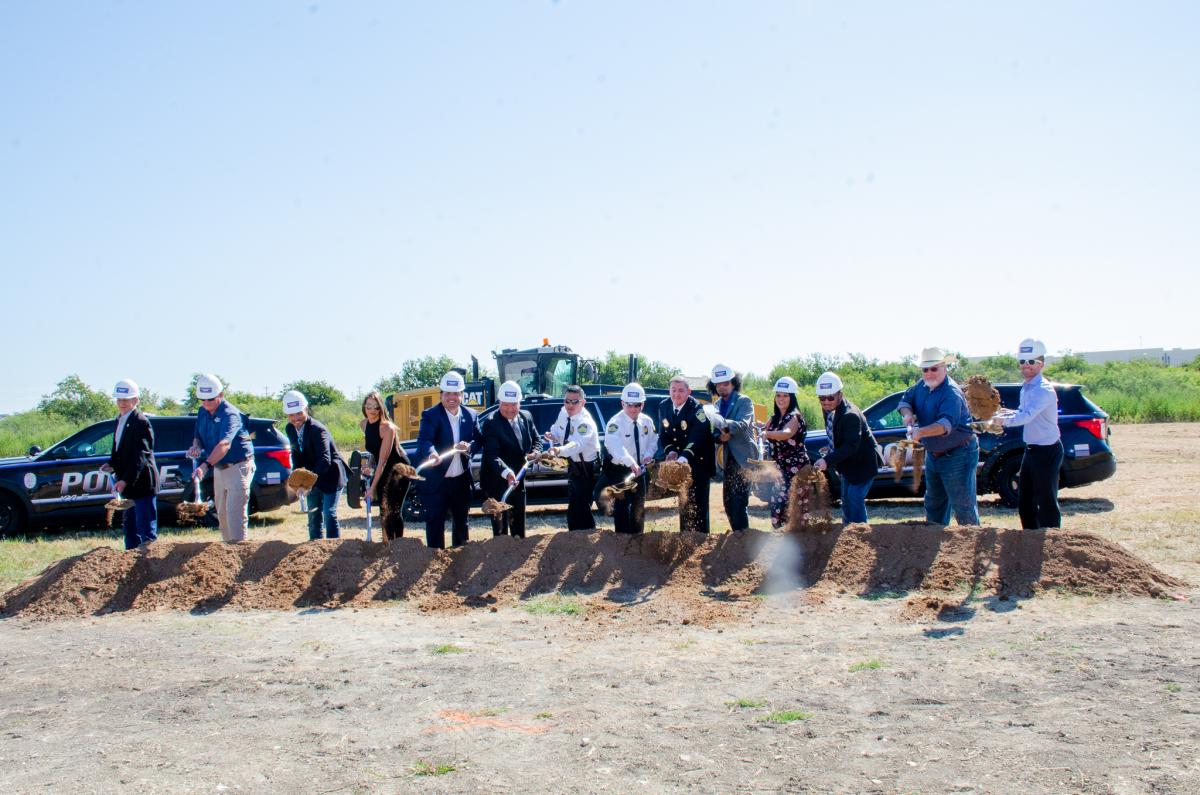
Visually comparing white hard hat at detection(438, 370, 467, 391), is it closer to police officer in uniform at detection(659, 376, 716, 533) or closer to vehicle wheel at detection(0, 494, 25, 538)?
police officer in uniform at detection(659, 376, 716, 533)

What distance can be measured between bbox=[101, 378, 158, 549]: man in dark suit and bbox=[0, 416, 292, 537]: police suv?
3.41 m

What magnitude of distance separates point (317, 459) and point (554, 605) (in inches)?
119

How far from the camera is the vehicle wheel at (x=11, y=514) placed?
508 inches

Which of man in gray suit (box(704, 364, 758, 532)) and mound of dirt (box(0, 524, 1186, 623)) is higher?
man in gray suit (box(704, 364, 758, 532))

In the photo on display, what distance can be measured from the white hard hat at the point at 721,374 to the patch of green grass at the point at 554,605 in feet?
8.00

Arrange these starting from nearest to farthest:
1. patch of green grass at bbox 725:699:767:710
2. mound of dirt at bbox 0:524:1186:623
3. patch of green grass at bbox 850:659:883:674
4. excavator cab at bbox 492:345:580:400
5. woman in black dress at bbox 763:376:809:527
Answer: patch of green grass at bbox 725:699:767:710
patch of green grass at bbox 850:659:883:674
mound of dirt at bbox 0:524:1186:623
woman in black dress at bbox 763:376:809:527
excavator cab at bbox 492:345:580:400

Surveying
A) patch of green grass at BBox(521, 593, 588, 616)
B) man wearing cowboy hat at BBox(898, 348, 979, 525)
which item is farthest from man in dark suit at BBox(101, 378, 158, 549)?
man wearing cowboy hat at BBox(898, 348, 979, 525)

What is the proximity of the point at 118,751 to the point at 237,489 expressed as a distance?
4706 millimetres

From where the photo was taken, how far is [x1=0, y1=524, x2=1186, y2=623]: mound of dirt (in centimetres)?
792

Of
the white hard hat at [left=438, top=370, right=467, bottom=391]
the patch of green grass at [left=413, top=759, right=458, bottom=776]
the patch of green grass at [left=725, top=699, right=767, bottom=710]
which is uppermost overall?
the white hard hat at [left=438, top=370, right=467, bottom=391]

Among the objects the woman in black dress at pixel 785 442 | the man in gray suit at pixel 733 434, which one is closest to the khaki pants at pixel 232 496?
the man in gray suit at pixel 733 434

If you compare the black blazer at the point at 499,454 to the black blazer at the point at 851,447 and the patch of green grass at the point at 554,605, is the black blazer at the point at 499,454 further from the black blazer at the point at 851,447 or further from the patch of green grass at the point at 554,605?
the black blazer at the point at 851,447

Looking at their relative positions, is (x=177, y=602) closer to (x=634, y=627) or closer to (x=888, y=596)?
(x=634, y=627)

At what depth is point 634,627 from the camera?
7203 millimetres
